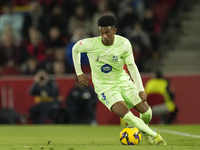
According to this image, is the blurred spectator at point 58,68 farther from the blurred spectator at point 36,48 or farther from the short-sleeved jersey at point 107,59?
the short-sleeved jersey at point 107,59

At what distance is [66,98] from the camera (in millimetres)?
14664

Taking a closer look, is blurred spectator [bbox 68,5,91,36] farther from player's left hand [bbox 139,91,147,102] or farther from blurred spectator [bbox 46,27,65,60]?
player's left hand [bbox 139,91,147,102]

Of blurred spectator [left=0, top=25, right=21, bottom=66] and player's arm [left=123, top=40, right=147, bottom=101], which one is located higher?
player's arm [left=123, top=40, right=147, bottom=101]

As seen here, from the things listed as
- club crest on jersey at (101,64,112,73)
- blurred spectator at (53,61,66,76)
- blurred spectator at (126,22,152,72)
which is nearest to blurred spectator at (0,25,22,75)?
blurred spectator at (53,61,66,76)

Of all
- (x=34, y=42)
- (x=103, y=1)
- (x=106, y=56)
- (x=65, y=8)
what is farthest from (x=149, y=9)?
(x=106, y=56)

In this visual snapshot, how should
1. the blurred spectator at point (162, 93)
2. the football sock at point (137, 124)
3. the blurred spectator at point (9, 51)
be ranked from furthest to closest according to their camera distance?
1. the blurred spectator at point (9, 51)
2. the blurred spectator at point (162, 93)
3. the football sock at point (137, 124)

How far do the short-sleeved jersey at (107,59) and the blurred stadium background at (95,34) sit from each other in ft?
22.1

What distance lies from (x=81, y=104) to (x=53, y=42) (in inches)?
102

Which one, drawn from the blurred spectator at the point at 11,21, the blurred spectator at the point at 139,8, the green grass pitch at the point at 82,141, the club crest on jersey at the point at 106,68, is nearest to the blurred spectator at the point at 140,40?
the blurred spectator at the point at 139,8

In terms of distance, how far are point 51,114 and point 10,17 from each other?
4.04 metres

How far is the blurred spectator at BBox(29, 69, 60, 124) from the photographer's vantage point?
1443cm

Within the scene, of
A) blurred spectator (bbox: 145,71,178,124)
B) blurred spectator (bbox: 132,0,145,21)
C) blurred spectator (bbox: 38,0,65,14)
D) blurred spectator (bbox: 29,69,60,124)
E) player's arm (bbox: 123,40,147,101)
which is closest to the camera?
player's arm (bbox: 123,40,147,101)

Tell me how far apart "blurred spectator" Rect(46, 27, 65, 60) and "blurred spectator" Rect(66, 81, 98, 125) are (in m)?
1.84

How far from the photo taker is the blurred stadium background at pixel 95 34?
14852 mm
